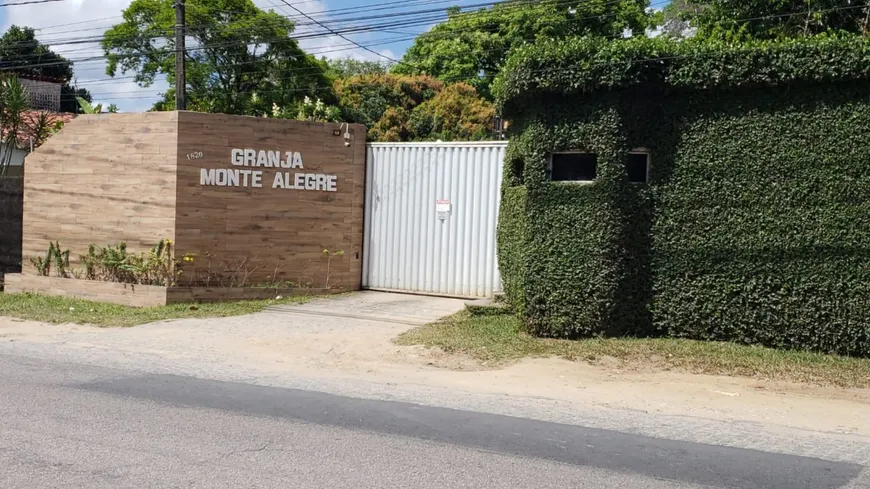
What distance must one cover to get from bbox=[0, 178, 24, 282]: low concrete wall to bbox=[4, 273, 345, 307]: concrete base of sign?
134 cm

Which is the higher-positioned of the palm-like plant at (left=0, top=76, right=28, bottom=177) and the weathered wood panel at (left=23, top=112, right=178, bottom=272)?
the palm-like plant at (left=0, top=76, right=28, bottom=177)

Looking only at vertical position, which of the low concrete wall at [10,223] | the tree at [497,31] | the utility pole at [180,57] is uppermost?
the tree at [497,31]

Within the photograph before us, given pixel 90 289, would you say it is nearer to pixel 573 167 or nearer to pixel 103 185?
pixel 103 185

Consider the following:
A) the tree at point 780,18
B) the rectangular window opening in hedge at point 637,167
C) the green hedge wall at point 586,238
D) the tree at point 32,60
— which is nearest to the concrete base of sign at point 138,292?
the green hedge wall at point 586,238

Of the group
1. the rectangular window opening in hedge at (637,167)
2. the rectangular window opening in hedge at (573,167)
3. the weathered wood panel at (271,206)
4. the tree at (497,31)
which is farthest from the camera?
the tree at (497,31)

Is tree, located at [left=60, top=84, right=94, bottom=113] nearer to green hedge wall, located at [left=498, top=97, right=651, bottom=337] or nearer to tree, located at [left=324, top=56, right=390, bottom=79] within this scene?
tree, located at [left=324, top=56, right=390, bottom=79]

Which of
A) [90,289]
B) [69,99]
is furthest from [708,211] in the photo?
[69,99]

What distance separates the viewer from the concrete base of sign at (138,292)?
14.7 metres

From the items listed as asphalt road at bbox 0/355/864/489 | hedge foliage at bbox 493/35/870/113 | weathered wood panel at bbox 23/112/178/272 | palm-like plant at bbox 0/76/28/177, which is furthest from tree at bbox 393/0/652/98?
asphalt road at bbox 0/355/864/489

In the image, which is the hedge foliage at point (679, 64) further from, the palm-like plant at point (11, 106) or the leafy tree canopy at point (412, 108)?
the leafy tree canopy at point (412, 108)

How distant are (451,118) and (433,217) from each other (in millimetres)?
18483

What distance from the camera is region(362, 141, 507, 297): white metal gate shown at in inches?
618

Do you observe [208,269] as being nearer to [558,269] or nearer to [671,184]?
[558,269]

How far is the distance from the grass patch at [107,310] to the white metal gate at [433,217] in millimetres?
2123
